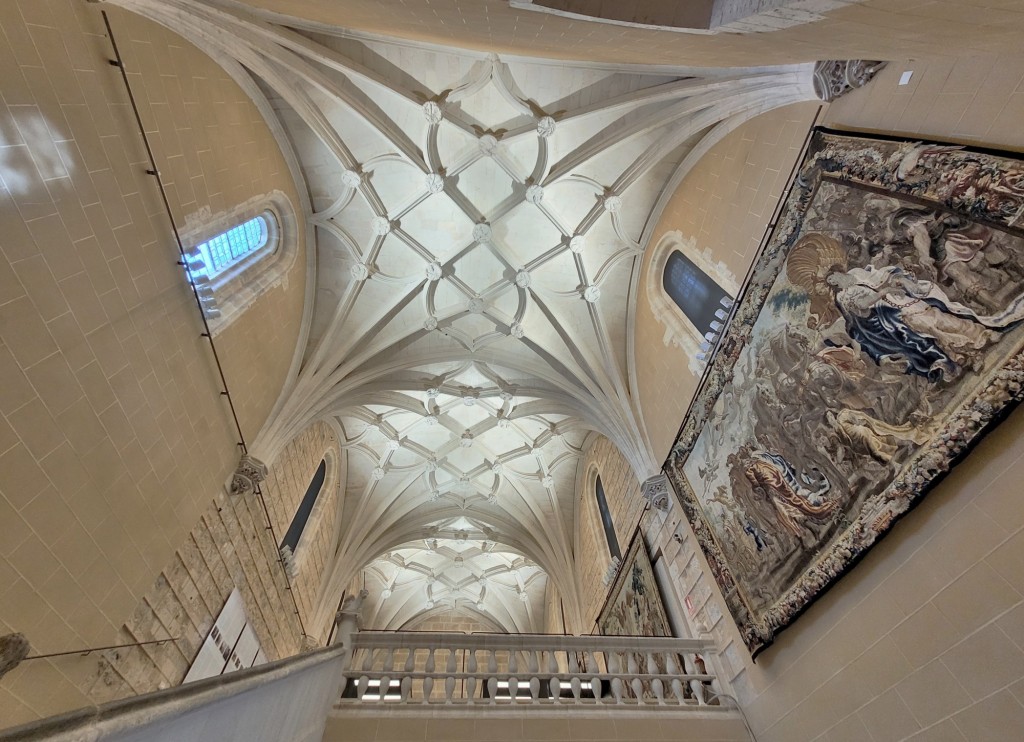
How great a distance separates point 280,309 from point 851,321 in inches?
366

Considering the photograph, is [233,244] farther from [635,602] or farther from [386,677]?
[635,602]

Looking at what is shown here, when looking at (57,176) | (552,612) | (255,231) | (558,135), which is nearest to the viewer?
(57,176)

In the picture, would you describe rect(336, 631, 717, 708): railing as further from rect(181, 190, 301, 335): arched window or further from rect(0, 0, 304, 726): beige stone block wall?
rect(181, 190, 301, 335): arched window

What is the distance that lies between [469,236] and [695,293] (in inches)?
216

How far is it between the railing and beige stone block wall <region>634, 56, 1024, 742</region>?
4.47ft

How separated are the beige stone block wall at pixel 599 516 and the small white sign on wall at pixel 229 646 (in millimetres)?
7228

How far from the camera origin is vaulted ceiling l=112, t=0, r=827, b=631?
847 cm

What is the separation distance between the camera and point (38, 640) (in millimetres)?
4375

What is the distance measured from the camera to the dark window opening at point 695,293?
764 cm

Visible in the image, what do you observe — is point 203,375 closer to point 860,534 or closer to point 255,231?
point 255,231

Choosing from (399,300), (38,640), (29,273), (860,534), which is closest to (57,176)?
(29,273)

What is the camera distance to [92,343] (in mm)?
5016

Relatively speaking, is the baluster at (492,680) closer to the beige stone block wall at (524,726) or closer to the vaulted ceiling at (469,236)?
the beige stone block wall at (524,726)

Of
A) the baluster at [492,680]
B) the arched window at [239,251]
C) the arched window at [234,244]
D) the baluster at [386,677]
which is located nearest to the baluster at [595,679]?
the baluster at [492,680]
